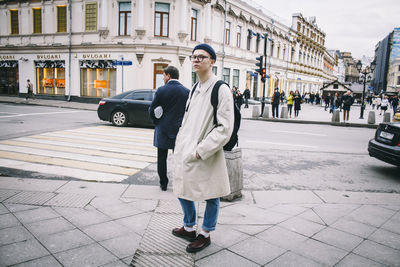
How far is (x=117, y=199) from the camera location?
4.32 m

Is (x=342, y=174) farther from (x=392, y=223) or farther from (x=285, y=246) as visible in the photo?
(x=285, y=246)

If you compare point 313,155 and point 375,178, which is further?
point 313,155

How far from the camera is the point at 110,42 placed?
23.1 metres

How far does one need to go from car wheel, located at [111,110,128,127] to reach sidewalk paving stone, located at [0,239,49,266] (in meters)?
8.91

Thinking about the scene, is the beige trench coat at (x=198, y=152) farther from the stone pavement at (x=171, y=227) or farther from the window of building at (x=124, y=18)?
the window of building at (x=124, y=18)

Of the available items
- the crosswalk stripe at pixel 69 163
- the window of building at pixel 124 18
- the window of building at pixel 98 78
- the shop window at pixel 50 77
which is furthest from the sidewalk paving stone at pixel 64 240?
the shop window at pixel 50 77

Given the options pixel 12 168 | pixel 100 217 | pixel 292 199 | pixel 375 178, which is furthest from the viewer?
pixel 375 178

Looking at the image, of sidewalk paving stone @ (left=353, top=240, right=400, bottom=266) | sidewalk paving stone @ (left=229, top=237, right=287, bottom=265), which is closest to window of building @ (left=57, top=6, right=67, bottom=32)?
sidewalk paving stone @ (left=229, top=237, right=287, bottom=265)

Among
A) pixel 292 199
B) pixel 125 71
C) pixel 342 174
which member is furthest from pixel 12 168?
pixel 125 71

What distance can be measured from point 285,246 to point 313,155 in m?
5.58

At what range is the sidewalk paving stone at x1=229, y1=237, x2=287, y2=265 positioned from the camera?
2.90 meters

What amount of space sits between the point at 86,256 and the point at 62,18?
87.8 feet

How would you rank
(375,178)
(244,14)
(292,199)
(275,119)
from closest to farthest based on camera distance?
(292,199)
(375,178)
(275,119)
(244,14)

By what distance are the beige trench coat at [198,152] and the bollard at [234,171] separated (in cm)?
154
